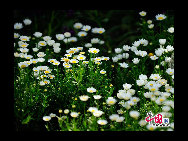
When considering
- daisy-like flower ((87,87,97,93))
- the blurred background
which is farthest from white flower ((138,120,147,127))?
the blurred background

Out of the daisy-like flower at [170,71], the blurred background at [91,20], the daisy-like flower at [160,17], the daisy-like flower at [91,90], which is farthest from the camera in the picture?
the blurred background at [91,20]

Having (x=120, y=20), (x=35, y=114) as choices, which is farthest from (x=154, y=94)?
(x=120, y=20)

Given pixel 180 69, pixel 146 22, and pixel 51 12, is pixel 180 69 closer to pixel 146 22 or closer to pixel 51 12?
pixel 146 22

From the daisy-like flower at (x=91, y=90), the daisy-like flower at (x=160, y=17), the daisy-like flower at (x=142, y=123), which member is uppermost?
the daisy-like flower at (x=160, y=17)

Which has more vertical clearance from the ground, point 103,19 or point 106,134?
point 103,19

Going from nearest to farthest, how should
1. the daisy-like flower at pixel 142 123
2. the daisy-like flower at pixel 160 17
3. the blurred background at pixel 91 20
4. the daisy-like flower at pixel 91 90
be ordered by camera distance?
1. the daisy-like flower at pixel 142 123
2. the daisy-like flower at pixel 91 90
3. the daisy-like flower at pixel 160 17
4. the blurred background at pixel 91 20

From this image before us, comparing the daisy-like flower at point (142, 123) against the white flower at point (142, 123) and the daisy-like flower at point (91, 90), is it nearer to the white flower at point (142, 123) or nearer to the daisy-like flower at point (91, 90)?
the white flower at point (142, 123)

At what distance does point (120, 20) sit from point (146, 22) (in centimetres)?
139

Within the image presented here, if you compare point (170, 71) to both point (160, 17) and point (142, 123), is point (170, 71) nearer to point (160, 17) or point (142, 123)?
point (142, 123)

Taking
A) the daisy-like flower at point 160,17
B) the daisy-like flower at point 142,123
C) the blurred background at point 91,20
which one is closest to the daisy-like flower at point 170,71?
the daisy-like flower at point 142,123

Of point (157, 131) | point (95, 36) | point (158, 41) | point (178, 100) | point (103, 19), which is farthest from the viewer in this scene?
point (103, 19)

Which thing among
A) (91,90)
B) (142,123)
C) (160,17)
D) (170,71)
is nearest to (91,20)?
(160,17)

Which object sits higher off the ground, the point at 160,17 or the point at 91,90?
the point at 160,17

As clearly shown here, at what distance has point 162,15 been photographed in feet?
14.7
